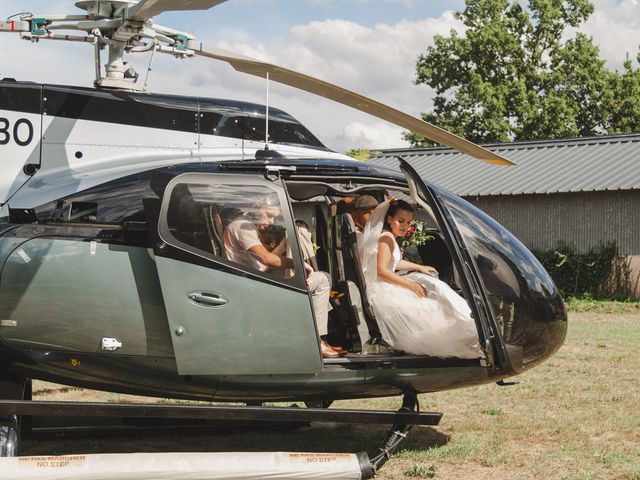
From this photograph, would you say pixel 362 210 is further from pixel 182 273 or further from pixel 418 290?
pixel 182 273

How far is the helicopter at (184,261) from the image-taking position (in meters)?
5.52

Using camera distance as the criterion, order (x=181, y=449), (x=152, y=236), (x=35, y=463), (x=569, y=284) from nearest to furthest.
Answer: (x=35, y=463), (x=152, y=236), (x=181, y=449), (x=569, y=284)

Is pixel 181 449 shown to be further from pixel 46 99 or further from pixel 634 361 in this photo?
pixel 634 361

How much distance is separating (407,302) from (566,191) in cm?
1563

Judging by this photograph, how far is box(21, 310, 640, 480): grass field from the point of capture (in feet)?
20.5

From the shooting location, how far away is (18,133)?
604 cm

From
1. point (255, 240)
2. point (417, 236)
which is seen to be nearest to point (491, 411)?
point (255, 240)

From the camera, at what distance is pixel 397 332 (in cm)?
621

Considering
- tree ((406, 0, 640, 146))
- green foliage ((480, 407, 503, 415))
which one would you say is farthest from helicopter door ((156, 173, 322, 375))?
tree ((406, 0, 640, 146))

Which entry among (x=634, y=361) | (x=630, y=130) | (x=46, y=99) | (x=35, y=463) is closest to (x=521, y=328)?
(x=35, y=463)

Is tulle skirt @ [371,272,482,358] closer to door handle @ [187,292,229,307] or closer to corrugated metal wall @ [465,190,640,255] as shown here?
door handle @ [187,292,229,307]

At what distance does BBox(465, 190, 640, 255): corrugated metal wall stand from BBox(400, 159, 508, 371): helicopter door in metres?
15.6

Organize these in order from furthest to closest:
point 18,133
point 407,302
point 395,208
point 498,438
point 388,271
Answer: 1. point 498,438
2. point 395,208
3. point 388,271
4. point 407,302
5. point 18,133

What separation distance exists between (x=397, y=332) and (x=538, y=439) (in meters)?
1.77
